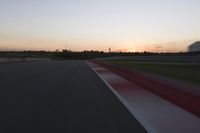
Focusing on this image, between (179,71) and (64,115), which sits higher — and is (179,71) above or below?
below

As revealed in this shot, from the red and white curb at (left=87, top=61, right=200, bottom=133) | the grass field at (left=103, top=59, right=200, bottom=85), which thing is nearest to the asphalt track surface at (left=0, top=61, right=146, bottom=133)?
the red and white curb at (left=87, top=61, right=200, bottom=133)

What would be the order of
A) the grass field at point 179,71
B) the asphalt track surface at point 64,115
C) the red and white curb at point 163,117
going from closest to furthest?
the asphalt track surface at point 64,115
the red and white curb at point 163,117
the grass field at point 179,71

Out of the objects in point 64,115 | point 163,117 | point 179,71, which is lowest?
point 179,71

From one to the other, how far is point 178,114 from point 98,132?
3.19m

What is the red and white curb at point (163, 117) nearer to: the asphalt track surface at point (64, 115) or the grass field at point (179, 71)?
the asphalt track surface at point (64, 115)

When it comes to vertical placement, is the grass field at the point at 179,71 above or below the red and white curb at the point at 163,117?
below

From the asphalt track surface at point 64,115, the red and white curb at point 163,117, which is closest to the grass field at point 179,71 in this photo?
the red and white curb at point 163,117

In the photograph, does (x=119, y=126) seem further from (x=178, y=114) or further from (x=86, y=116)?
(x=178, y=114)

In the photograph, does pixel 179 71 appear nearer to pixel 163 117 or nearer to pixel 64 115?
pixel 163 117

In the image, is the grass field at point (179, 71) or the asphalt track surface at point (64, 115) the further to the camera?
the grass field at point (179, 71)

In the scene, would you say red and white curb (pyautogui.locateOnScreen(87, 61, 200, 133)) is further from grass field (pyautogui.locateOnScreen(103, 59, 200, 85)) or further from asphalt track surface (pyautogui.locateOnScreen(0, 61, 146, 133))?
grass field (pyautogui.locateOnScreen(103, 59, 200, 85))

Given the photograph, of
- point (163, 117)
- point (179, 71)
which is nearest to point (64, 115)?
point (163, 117)

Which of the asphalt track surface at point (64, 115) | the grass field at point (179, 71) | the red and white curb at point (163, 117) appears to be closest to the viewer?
the asphalt track surface at point (64, 115)

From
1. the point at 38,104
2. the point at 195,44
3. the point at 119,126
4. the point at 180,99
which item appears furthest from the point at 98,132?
the point at 195,44
